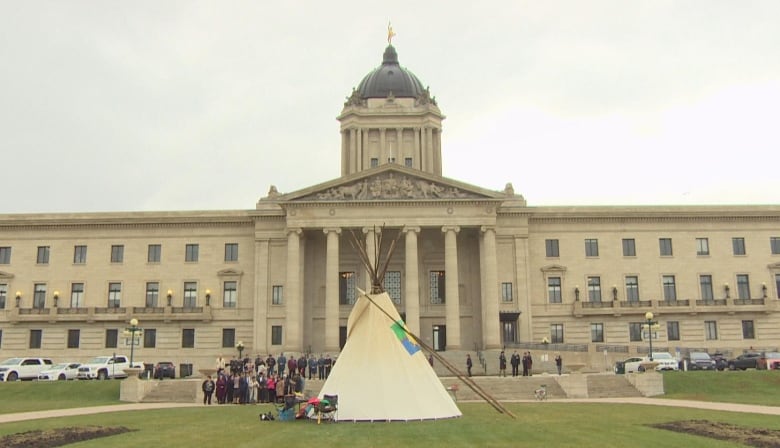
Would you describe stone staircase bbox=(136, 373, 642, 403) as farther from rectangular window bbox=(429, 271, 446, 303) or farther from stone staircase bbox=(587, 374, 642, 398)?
rectangular window bbox=(429, 271, 446, 303)

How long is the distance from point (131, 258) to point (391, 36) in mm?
45289

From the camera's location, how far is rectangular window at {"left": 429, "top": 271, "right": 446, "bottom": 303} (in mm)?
69188

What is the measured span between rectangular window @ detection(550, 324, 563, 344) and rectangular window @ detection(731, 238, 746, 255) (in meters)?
17.6

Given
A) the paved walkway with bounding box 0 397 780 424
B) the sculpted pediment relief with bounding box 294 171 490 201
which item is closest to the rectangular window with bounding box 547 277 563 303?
the sculpted pediment relief with bounding box 294 171 490 201

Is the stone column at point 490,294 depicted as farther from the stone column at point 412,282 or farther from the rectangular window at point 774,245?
the rectangular window at point 774,245

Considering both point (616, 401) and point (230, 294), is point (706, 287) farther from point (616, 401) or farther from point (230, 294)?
point (230, 294)

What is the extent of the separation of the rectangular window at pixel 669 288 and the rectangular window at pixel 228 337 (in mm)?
38216

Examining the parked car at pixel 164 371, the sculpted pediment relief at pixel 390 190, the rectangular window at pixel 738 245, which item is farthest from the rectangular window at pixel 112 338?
the rectangular window at pixel 738 245

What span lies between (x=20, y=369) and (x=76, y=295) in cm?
1658

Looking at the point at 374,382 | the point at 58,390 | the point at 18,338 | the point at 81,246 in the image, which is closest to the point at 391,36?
the point at 81,246

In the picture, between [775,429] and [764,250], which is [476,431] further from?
[764,250]

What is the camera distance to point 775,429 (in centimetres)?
2244

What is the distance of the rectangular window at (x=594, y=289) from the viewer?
226ft

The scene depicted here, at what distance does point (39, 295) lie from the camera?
69625mm
